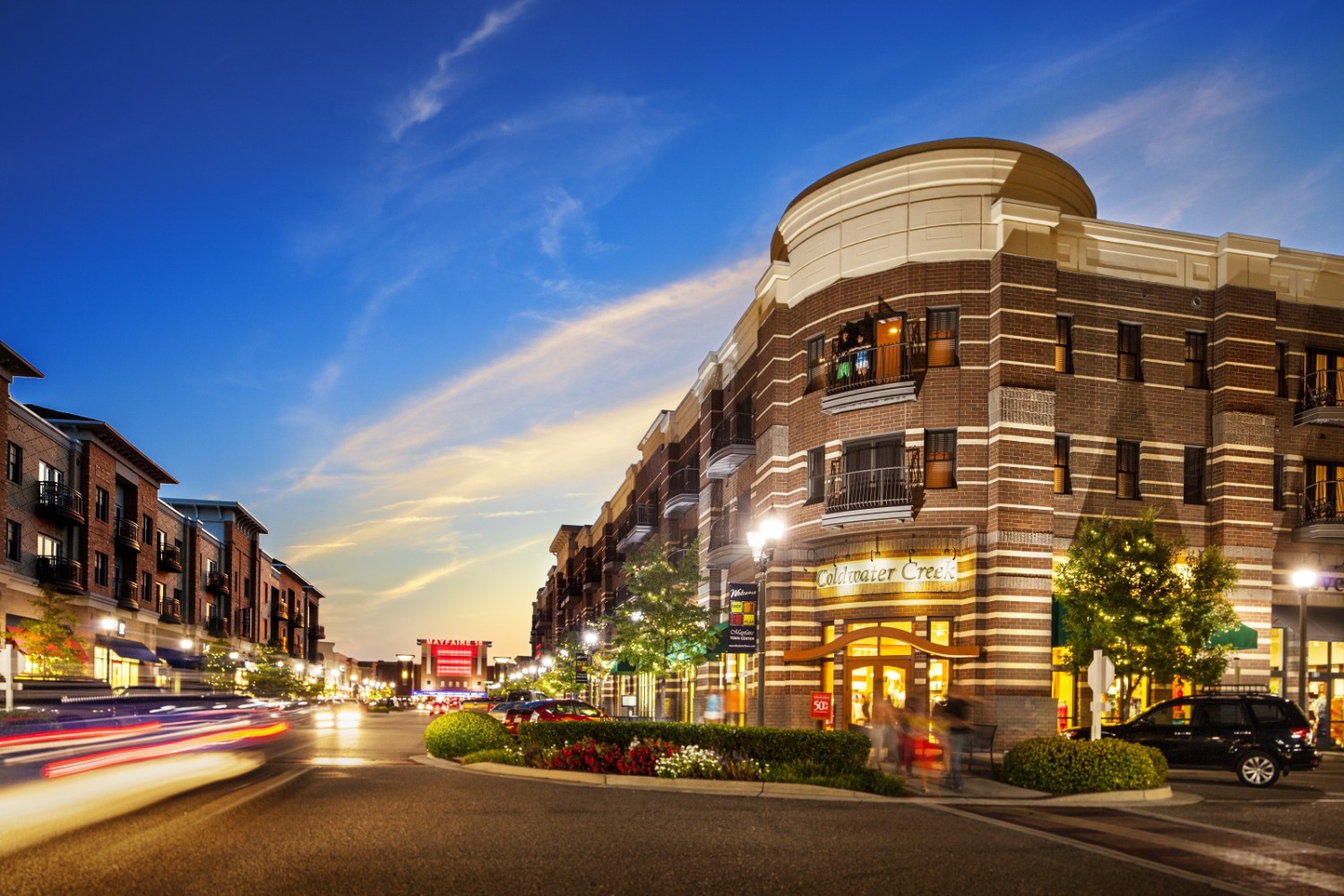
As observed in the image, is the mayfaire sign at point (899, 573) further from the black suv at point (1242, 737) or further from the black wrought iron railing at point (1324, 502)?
the black wrought iron railing at point (1324, 502)

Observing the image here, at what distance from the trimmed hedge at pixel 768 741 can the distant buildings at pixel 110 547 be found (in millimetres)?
35752

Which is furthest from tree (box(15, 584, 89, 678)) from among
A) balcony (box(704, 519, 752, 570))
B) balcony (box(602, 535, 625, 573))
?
balcony (box(602, 535, 625, 573))

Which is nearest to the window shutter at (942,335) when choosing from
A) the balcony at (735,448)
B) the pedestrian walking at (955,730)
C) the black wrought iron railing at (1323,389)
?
the balcony at (735,448)

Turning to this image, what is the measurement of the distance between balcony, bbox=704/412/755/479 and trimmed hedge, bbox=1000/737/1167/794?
68.7ft

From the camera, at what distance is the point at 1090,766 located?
2067 cm

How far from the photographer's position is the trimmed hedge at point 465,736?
26.7 meters

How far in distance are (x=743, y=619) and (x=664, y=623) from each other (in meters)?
12.1

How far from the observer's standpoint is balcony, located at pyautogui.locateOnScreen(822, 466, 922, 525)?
1296 inches

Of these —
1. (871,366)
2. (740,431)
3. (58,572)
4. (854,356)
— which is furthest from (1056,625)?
(58,572)

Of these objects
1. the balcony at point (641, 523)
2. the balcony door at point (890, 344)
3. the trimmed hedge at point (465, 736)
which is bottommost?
the trimmed hedge at point (465, 736)

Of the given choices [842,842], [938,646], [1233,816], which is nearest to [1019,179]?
[938,646]

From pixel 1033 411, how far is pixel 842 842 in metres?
21.0

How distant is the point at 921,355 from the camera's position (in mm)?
33438

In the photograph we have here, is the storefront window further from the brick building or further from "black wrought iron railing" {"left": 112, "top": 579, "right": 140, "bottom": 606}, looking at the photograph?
"black wrought iron railing" {"left": 112, "top": 579, "right": 140, "bottom": 606}
